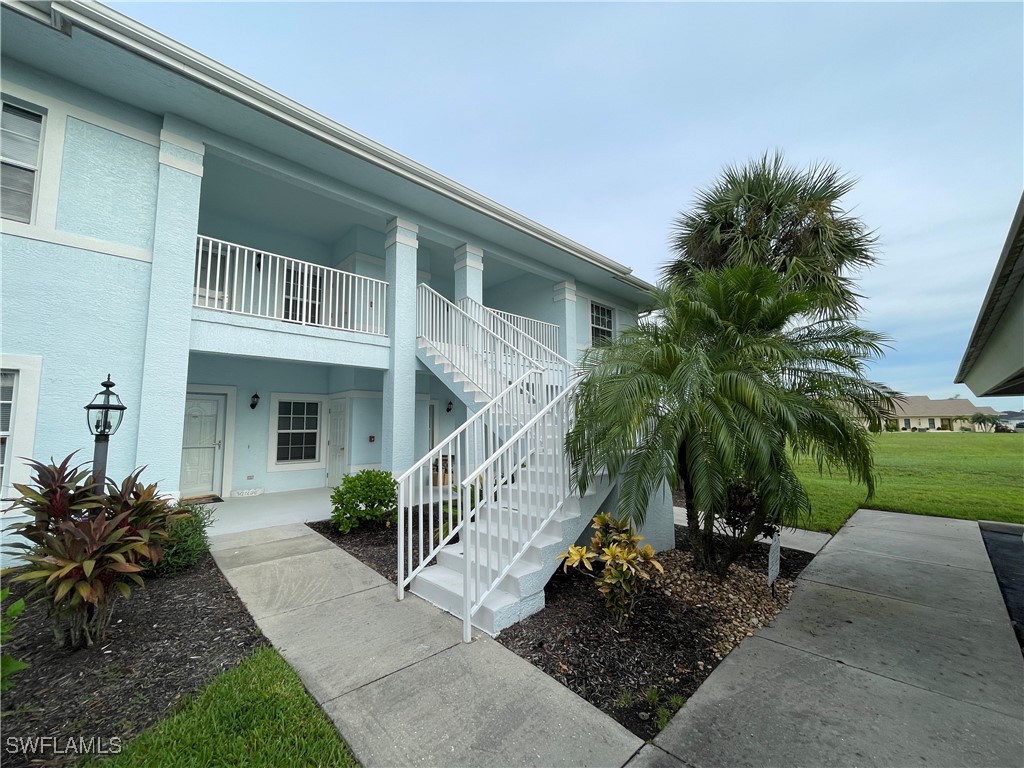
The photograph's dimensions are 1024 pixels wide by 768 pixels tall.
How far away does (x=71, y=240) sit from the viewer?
204 inches

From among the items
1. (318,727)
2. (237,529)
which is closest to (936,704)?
(318,727)

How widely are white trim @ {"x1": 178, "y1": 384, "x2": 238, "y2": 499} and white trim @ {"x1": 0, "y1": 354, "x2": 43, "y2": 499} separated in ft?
11.3

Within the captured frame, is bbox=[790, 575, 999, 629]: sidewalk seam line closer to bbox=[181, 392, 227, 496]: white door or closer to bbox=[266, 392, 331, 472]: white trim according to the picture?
bbox=[266, 392, 331, 472]: white trim

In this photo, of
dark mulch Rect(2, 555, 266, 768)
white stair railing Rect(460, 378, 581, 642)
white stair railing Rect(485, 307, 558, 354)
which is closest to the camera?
dark mulch Rect(2, 555, 266, 768)

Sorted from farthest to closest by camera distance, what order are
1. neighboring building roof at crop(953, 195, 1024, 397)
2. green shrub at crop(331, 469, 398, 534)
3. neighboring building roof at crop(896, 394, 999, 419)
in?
neighboring building roof at crop(896, 394, 999, 419) → green shrub at crop(331, 469, 398, 534) → neighboring building roof at crop(953, 195, 1024, 397)

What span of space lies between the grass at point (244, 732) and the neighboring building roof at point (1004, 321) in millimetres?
6296

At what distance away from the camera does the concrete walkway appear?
2307 millimetres

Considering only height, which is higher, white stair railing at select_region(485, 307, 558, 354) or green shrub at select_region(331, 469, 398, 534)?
white stair railing at select_region(485, 307, 558, 354)

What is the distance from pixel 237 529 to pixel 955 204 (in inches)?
581

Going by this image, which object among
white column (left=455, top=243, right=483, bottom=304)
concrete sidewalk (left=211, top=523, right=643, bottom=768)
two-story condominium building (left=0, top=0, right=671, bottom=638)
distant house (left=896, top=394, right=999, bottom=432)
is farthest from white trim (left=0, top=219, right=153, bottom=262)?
distant house (left=896, top=394, right=999, bottom=432)

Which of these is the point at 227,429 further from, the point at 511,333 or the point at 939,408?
the point at 939,408

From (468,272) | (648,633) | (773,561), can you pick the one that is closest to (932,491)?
(773,561)

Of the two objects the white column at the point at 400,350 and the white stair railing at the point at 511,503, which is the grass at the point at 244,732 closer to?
the white stair railing at the point at 511,503

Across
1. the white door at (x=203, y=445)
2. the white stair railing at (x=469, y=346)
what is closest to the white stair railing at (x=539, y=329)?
the white stair railing at (x=469, y=346)
